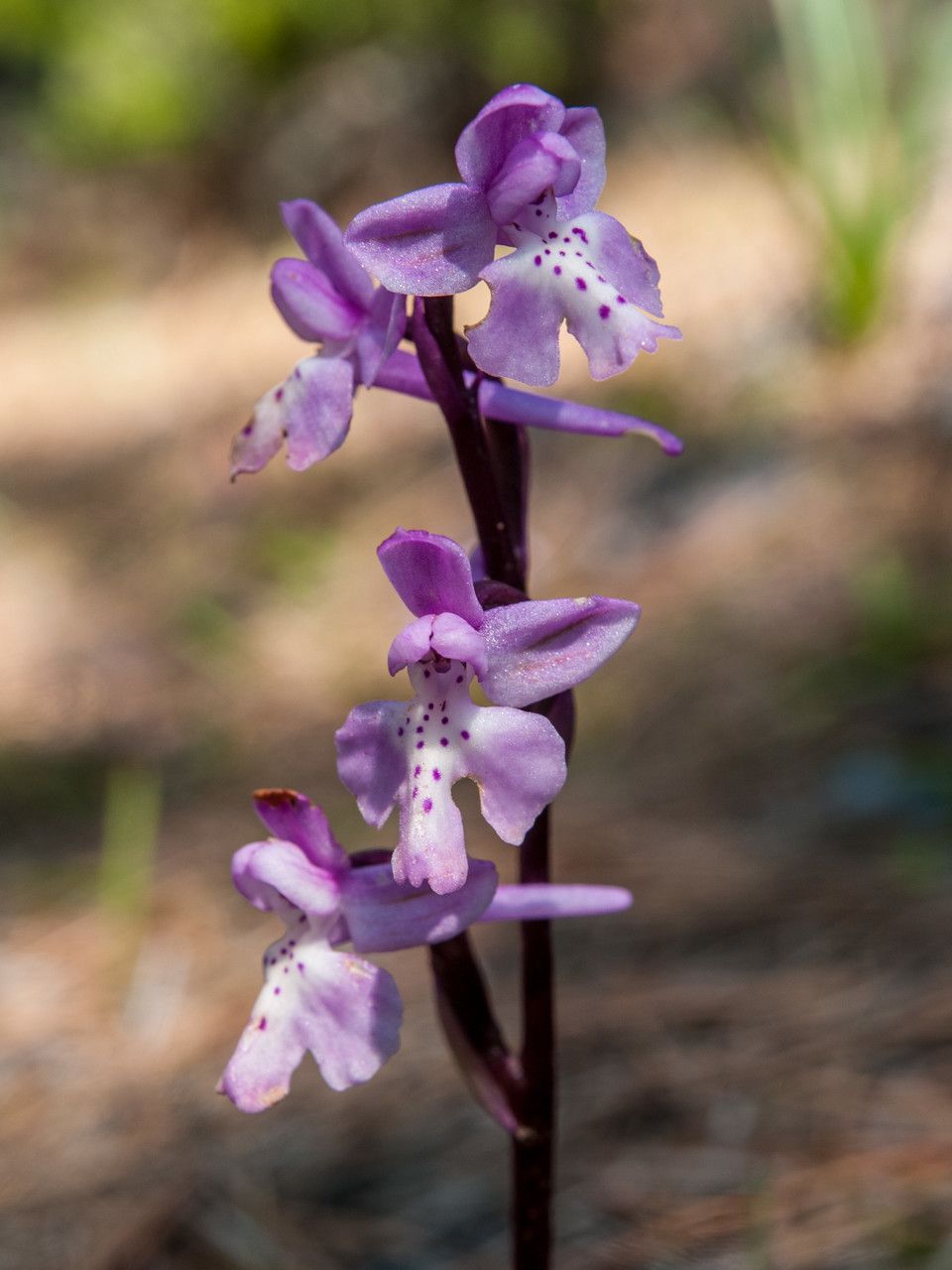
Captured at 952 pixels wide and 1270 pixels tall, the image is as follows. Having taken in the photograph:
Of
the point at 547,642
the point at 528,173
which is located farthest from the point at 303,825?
the point at 528,173

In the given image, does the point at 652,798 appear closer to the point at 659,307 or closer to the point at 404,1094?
the point at 404,1094

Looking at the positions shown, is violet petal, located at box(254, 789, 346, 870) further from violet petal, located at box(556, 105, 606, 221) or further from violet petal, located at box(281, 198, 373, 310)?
violet petal, located at box(556, 105, 606, 221)

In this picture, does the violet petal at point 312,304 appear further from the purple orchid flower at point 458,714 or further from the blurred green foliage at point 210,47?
the blurred green foliage at point 210,47

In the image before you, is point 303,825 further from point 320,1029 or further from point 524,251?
point 524,251

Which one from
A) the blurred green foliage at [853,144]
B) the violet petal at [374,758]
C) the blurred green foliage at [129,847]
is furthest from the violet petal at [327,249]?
the blurred green foliage at [853,144]

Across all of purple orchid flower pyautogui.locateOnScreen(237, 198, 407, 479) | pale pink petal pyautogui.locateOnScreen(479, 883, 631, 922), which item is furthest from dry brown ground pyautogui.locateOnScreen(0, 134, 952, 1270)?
purple orchid flower pyautogui.locateOnScreen(237, 198, 407, 479)

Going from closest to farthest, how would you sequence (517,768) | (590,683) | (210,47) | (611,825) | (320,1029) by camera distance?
(517,768), (320,1029), (611,825), (590,683), (210,47)
